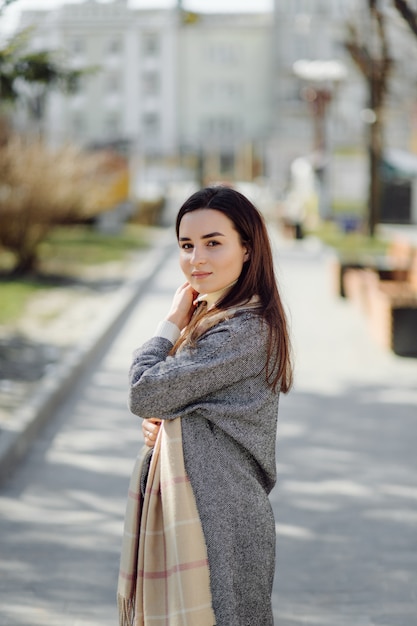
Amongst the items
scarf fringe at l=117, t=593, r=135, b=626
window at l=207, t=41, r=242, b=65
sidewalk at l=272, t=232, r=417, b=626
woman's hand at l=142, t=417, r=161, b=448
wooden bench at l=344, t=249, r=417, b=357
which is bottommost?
window at l=207, t=41, r=242, b=65

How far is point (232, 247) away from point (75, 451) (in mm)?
4465

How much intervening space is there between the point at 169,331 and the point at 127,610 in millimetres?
765

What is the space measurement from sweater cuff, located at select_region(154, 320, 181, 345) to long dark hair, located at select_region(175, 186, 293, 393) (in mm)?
129

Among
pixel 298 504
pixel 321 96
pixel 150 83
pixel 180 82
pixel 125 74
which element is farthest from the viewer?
pixel 125 74

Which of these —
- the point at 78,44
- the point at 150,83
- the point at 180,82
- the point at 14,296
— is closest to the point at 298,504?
the point at 14,296


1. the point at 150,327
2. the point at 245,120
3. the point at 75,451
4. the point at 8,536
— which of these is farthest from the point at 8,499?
the point at 245,120

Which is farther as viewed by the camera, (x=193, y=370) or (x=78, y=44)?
(x=78, y=44)

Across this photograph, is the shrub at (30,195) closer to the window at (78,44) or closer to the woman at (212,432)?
the woman at (212,432)

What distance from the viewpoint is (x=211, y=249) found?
277cm

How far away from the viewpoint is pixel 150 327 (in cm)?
1294

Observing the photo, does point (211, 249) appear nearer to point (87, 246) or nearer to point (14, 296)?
point (14, 296)

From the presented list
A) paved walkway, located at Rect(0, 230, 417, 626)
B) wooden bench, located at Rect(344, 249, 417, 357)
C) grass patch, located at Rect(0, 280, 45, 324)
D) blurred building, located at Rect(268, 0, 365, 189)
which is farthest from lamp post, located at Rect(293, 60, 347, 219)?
blurred building, located at Rect(268, 0, 365, 189)

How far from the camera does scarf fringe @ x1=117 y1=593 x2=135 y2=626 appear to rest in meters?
2.92

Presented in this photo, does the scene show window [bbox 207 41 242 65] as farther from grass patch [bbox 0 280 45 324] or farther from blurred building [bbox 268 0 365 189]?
grass patch [bbox 0 280 45 324]
